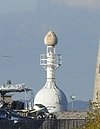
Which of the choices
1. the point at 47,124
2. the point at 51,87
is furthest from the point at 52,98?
the point at 47,124

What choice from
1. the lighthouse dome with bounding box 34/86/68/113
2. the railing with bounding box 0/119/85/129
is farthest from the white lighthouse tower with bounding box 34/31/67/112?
the railing with bounding box 0/119/85/129

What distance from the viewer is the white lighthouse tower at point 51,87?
101812 millimetres

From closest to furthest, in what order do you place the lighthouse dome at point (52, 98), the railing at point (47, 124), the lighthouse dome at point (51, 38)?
the railing at point (47, 124) → the lighthouse dome at point (52, 98) → the lighthouse dome at point (51, 38)

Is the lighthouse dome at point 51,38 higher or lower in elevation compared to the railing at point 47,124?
higher

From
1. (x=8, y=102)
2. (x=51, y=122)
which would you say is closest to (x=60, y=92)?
(x=8, y=102)

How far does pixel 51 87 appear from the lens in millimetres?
105688

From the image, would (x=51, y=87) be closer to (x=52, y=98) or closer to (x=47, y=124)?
(x=52, y=98)

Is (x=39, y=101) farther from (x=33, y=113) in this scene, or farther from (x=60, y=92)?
(x=33, y=113)

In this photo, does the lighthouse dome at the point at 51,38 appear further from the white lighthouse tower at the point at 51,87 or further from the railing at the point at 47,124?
the railing at the point at 47,124

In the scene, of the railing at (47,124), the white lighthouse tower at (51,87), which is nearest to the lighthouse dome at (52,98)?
the white lighthouse tower at (51,87)

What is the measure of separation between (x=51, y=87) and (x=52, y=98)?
2870 millimetres

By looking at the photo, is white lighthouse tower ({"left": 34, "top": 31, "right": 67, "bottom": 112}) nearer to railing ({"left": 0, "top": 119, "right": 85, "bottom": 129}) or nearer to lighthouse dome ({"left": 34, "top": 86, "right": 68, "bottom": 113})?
lighthouse dome ({"left": 34, "top": 86, "right": 68, "bottom": 113})

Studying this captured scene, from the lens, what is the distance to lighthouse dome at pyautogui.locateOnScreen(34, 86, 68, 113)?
101 metres

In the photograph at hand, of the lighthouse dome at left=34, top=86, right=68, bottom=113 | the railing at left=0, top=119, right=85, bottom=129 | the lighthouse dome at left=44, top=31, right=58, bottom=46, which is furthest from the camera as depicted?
the lighthouse dome at left=44, top=31, right=58, bottom=46
